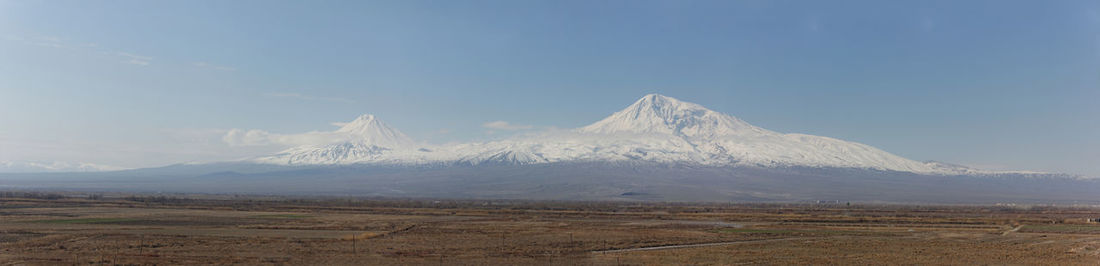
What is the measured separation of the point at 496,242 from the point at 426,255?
7475 millimetres

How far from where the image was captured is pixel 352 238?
4262cm

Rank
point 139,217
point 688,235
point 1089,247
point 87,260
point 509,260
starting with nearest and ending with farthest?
point 87,260
point 509,260
point 1089,247
point 688,235
point 139,217

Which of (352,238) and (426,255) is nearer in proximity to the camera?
(426,255)

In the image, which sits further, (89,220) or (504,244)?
(89,220)

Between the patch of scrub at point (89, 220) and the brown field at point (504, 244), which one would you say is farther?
the patch of scrub at point (89, 220)

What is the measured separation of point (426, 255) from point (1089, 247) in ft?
114

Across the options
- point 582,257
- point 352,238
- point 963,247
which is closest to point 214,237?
point 352,238

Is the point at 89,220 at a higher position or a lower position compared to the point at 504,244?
higher

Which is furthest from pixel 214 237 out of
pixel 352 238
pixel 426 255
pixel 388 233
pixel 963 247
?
pixel 963 247

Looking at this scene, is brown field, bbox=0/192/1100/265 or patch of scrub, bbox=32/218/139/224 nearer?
→ brown field, bbox=0/192/1100/265

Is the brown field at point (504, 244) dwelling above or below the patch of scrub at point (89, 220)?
below

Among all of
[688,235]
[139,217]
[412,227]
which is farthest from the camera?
[139,217]

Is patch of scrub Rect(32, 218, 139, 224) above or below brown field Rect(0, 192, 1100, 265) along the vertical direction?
above

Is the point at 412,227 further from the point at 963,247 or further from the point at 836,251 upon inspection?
the point at 963,247
